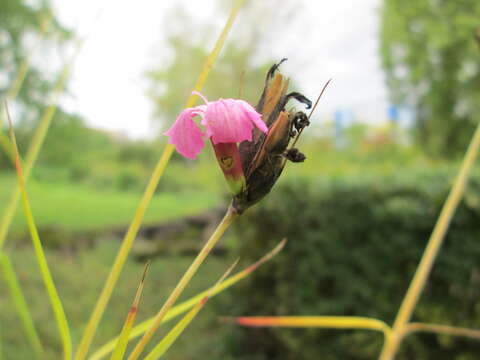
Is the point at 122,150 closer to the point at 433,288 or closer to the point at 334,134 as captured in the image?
the point at 334,134

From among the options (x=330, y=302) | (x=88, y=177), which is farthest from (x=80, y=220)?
(x=330, y=302)

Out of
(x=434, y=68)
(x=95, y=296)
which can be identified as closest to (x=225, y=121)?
(x=95, y=296)

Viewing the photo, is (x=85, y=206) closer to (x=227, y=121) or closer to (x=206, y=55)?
(x=206, y=55)

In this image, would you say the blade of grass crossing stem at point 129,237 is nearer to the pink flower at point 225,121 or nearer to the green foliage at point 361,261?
the pink flower at point 225,121

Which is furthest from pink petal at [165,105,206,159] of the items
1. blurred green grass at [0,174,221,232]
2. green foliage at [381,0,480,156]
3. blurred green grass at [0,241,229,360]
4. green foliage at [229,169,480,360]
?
blurred green grass at [0,174,221,232]

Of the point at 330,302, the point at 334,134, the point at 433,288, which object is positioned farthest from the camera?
the point at 334,134

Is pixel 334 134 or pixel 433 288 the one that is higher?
pixel 334 134

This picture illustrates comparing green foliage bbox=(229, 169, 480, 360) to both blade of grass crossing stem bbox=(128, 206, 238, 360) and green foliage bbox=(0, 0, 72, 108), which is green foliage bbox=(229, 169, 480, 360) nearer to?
blade of grass crossing stem bbox=(128, 206, 238, 360)
